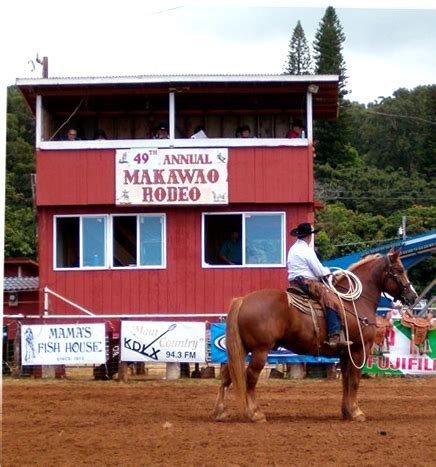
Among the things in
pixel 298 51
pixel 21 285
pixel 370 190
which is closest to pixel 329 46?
pixel 298 51

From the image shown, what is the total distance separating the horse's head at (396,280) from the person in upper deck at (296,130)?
11.0 metres

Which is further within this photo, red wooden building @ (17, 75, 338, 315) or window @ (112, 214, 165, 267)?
window @ (112, 214, 165, 267)

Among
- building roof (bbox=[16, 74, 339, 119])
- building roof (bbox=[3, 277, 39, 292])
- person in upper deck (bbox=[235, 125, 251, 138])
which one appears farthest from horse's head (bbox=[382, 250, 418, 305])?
building roof (bbox=[3, 277, 39, 292])

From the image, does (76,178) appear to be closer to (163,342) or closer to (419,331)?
(163,342)

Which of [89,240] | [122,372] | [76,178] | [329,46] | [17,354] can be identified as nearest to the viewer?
[122,372]

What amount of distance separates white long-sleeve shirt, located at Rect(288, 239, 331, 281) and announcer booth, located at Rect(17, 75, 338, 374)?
1034 cm

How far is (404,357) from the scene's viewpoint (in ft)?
70.0

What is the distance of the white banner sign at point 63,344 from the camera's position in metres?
21.6

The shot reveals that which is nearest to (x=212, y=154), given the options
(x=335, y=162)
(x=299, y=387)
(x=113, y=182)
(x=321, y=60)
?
(x=113, y=182)

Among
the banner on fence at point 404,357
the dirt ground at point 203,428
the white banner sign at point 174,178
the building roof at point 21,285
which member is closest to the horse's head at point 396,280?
the dirt ground at point 203,428

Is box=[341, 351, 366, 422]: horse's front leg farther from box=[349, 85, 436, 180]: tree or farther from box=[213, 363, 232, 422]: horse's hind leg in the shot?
box=[349, 85, 436, 180]: tree

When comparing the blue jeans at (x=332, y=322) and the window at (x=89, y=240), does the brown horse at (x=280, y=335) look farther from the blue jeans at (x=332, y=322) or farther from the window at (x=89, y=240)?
the window at (x=89, y=240)

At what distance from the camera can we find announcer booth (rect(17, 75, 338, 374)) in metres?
24.5

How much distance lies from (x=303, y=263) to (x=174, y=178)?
1075 centimetres
